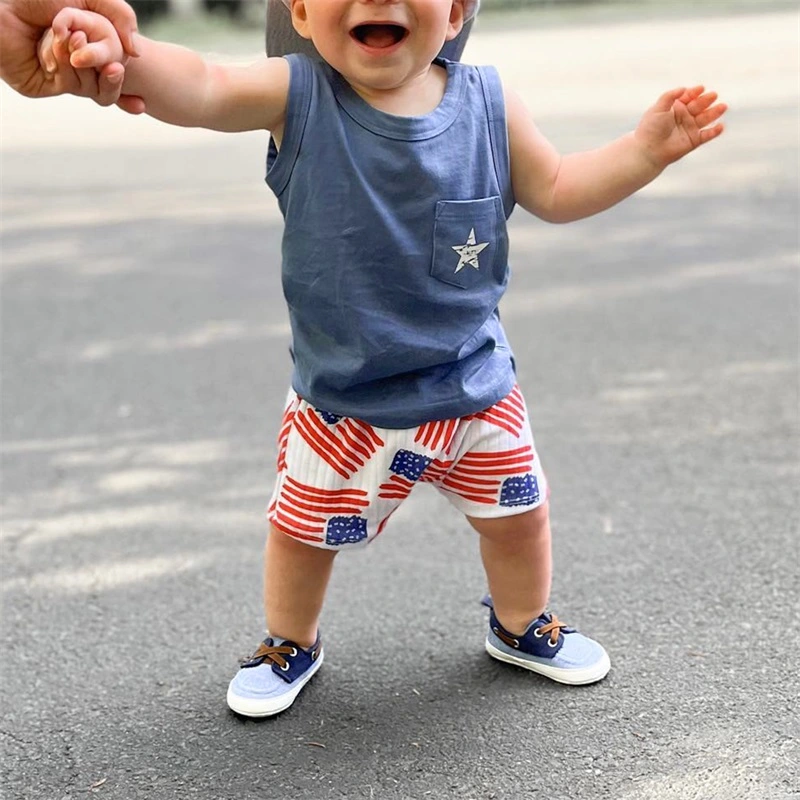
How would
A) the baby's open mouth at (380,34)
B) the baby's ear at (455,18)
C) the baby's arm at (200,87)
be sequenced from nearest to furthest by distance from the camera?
the baby's arm at (200,87), the baby's open mouth at (380,34), the baby's ear at (455,18)

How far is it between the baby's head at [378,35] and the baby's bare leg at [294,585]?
83 cm

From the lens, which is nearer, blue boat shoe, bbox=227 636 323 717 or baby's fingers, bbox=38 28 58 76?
baby's fingers, bbox=38 28 58 76

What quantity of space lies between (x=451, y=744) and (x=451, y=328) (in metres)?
0.72

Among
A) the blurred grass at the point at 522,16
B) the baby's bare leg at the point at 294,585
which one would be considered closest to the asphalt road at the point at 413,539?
the baby's bare leg at the point at 294,585

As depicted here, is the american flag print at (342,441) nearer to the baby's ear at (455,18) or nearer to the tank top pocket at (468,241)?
the tank top pocket at (468,241)

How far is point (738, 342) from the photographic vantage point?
14.1 feet

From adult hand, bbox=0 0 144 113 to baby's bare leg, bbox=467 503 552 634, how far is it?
100 cm

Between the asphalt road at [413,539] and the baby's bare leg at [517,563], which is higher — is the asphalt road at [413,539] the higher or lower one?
the lower one

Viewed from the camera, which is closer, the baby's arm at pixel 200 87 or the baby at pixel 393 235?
the baby's arm at pixel 200 87

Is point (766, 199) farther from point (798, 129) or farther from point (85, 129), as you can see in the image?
point (85, 129)

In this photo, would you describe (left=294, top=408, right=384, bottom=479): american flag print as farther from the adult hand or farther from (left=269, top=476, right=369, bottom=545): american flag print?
the adult hand

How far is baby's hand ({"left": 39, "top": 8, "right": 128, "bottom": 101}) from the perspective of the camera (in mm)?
1659

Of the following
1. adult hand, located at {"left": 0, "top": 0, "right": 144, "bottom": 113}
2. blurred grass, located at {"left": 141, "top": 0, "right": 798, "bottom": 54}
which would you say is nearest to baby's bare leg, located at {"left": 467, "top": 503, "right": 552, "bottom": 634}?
adult hand, located at {"left": 0, "top": 0, "right": 144, "bottom": 113}

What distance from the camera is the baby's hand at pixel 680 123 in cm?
204
